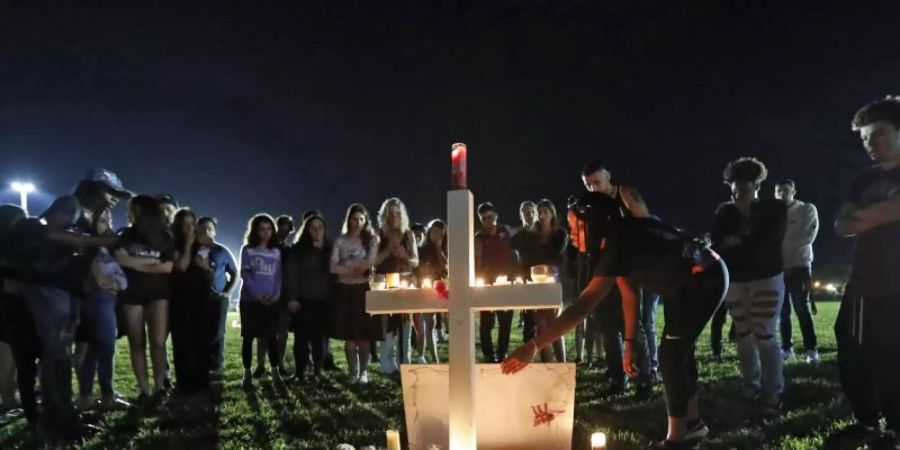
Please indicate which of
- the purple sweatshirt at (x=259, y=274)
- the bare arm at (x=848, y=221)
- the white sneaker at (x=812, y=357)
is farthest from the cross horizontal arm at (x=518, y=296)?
the white sneaker at (x=812, y=357)

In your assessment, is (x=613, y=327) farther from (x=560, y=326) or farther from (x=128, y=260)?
(x=128, y=260)

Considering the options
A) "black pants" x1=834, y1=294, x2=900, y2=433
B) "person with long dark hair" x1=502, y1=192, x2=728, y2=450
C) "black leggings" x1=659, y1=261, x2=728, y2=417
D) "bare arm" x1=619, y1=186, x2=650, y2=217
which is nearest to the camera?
"black pants" x1=834, y1=294, x2=900, y2=433

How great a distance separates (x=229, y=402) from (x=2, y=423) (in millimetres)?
2043

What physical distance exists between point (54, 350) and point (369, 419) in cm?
259

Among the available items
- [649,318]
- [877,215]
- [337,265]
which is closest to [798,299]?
[649,318]

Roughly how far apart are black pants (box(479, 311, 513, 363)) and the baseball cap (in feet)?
15.2

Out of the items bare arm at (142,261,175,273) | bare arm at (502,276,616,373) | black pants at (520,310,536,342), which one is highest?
bare arm at (142,261,175,273)

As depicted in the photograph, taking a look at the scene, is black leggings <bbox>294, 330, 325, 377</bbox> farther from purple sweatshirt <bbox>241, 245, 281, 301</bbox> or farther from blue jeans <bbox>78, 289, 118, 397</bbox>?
blue jeans <bbox>78, 289, 118, 397</bbox>

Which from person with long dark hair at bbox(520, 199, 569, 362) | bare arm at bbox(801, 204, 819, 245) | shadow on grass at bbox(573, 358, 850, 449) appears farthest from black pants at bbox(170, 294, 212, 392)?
bare arm at bbox(801, 204, 819, 245)

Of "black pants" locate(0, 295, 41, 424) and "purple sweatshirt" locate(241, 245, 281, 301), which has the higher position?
"purple sweatshirt" locate(241, 245, 281, 301)

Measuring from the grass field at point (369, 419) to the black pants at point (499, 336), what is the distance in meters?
1.24

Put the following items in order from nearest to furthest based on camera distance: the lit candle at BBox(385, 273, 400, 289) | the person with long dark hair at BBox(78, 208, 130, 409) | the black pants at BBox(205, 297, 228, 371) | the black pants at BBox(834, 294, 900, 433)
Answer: the lit candle at BBox(385, 273, 400, 289)
the black pants at BBox(834, 294, 900, 433)
the person with long dark hair at BBox(78, 208, 130, 409)
the black pants at BBox(205, 297, 228, 371)

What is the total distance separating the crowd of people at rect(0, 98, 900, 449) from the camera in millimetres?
4414

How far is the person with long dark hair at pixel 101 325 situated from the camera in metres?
6.72
